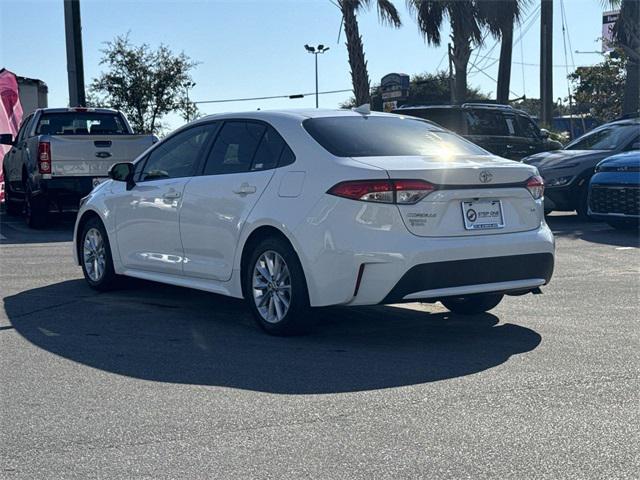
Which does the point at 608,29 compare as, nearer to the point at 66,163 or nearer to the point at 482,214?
the point at 66,163

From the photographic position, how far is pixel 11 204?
1848 cm

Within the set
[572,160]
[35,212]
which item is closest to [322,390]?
[35,212]

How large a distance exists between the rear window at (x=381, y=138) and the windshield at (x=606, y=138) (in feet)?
29.3

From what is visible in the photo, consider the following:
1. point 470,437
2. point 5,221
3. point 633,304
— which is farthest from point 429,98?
point 470,437

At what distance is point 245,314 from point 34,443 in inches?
137

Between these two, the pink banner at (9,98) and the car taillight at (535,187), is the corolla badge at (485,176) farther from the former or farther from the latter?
the pink banner at (9,98)

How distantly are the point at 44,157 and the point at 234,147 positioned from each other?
7.76 meters

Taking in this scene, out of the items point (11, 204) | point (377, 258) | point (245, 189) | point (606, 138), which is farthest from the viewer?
point (11, 204)

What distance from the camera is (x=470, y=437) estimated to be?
485cm

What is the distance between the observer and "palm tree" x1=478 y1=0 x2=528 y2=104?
31.1m

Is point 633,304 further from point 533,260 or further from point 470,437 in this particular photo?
point 470,437

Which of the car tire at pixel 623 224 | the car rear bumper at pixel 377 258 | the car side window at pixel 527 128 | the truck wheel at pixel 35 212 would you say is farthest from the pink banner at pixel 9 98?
the car rear bumper at pixel 377 258

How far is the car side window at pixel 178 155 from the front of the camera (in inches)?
326

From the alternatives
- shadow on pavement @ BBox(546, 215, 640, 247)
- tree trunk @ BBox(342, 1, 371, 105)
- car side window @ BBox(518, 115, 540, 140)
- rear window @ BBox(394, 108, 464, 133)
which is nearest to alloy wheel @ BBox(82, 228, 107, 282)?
shadow on pavement @ BBox(546, 215, 640, 247)
